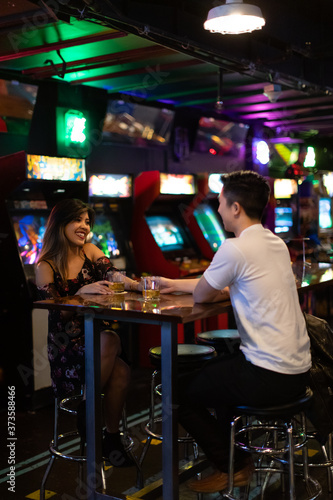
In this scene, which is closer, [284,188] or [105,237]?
[105,237]

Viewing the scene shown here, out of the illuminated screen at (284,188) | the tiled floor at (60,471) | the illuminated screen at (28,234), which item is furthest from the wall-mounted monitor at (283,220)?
the tiled floor at (60,471)

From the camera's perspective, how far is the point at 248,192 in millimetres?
2840

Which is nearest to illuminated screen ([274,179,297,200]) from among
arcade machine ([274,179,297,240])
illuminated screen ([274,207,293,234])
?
arcade machine ([274,179,297,240])

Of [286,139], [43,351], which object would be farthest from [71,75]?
[286,139]

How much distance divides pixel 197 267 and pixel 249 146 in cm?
404

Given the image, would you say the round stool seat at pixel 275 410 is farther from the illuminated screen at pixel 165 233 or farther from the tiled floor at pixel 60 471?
the illuminated screen at pixel 165 233

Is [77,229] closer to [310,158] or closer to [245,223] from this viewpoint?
[245,223]

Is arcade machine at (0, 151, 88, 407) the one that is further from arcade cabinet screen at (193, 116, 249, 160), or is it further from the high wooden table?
arcade cabinet screen at (193, 116, 249, 160)

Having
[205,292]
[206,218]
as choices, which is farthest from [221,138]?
[205,292]

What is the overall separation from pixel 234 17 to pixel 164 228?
125 inches

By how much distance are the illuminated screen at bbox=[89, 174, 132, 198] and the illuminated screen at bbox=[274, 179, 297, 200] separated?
359 cm

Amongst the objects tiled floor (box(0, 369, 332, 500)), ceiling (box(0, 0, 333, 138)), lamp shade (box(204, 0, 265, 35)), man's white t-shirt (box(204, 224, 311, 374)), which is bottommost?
tiled floor (box(0, 369, 332, 500))

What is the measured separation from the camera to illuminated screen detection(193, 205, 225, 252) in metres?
7.31

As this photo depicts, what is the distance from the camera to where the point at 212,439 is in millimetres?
2811
